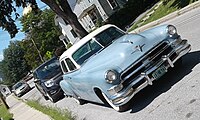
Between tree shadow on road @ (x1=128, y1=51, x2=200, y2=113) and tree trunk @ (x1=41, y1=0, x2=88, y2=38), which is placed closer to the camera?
tree shadow on road @ (x1=128, y1=51, x2=200, y2=113)

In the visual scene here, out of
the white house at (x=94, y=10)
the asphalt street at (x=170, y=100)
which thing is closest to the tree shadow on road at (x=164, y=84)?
the asphalt street at (x=170, y=100)

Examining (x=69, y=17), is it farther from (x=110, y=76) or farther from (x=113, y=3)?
(x=113, y=3)

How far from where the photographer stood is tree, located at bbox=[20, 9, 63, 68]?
7562cm

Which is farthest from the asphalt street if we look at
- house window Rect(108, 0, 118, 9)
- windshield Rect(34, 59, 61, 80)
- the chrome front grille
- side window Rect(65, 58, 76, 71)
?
house window Rect(108, 0, 118, 9)

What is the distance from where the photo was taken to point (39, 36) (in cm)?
7631

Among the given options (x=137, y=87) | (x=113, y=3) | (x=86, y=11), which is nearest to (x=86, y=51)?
(x=137, y=87)

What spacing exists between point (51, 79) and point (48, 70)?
1366 millimetres

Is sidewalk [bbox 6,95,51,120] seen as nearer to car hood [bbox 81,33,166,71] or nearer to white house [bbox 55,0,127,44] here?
Answer: car hood [bbox 81,33,166,71]

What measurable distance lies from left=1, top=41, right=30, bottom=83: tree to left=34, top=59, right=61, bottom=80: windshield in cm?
8152

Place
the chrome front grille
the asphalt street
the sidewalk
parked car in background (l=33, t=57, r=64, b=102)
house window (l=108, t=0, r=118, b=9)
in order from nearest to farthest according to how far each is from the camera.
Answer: the asphalt street, the chrome front grille, the sidewalk, parked car in background (l=33, t=57, r=64, b=102), house window (l=108, t=0, r=118, b=9)

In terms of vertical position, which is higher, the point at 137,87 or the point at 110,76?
the point at 110,76

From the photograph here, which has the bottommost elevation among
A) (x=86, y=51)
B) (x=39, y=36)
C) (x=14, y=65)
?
(x=86, y=51)

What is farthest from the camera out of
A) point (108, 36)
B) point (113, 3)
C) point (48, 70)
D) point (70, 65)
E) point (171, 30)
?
point (113, 3)

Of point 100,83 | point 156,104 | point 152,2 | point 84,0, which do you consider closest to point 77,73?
point 100,83
